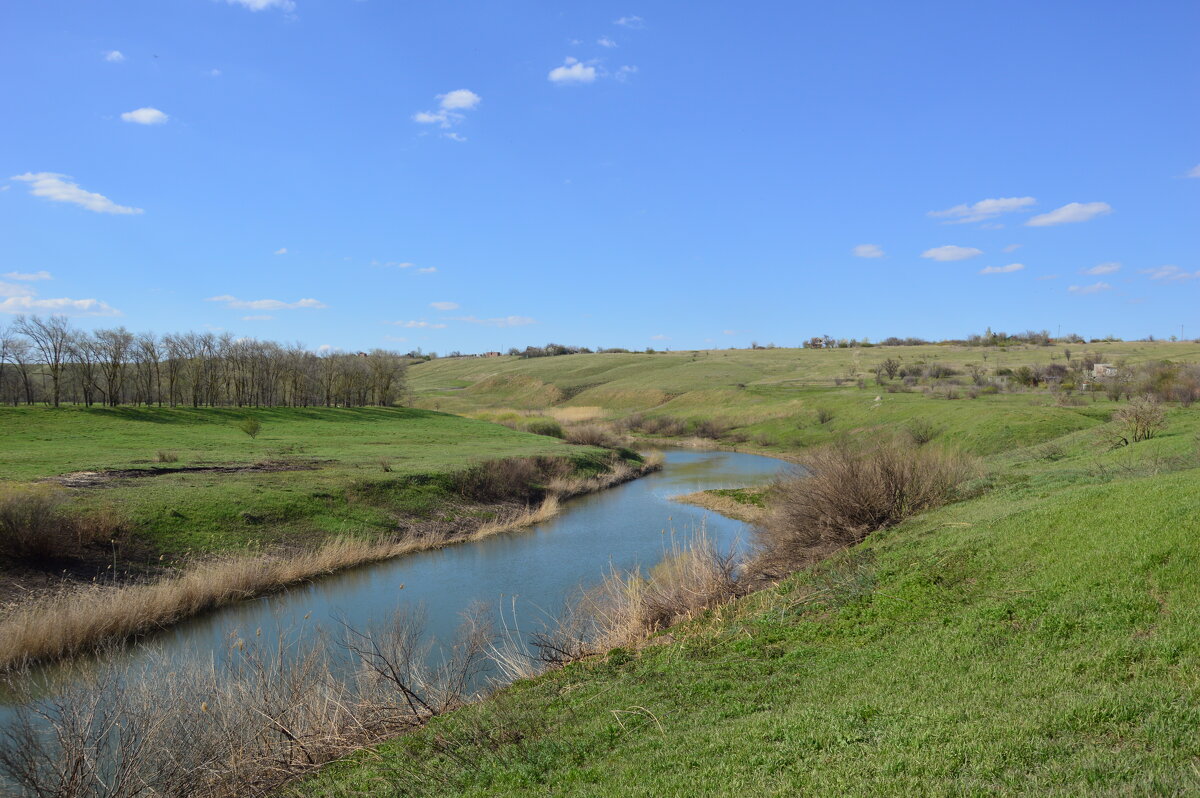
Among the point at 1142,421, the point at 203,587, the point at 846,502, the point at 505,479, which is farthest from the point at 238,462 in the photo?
the point at 1142,421

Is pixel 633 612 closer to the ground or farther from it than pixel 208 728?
farther from it

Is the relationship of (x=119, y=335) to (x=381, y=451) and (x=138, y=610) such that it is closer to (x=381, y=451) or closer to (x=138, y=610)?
(x=381, y=451)

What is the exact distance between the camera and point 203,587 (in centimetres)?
2080

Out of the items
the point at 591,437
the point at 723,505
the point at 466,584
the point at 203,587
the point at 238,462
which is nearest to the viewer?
the point at 203,587

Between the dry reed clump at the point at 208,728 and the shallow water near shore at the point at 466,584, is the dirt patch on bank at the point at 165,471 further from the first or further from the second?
the dry reed clump at the point at 208,728

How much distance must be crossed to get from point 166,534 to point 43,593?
5.12 meters

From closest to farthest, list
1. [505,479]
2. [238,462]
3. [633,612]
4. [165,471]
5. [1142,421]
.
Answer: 1. [633,612]
2. [1142,421]
3. [165,471]
4. [238,462]
5. [505,479]

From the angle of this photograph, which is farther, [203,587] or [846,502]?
[203,587]

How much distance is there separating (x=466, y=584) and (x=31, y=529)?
1257 cm

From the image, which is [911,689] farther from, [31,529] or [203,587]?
[31,529]

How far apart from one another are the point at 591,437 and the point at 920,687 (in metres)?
55.0

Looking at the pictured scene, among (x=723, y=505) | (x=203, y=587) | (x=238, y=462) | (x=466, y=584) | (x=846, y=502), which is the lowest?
(x=466, y=584)

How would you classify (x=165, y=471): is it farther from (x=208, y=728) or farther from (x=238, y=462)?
(x=208, y=728)

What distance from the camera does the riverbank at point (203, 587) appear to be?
16672 millimetres
